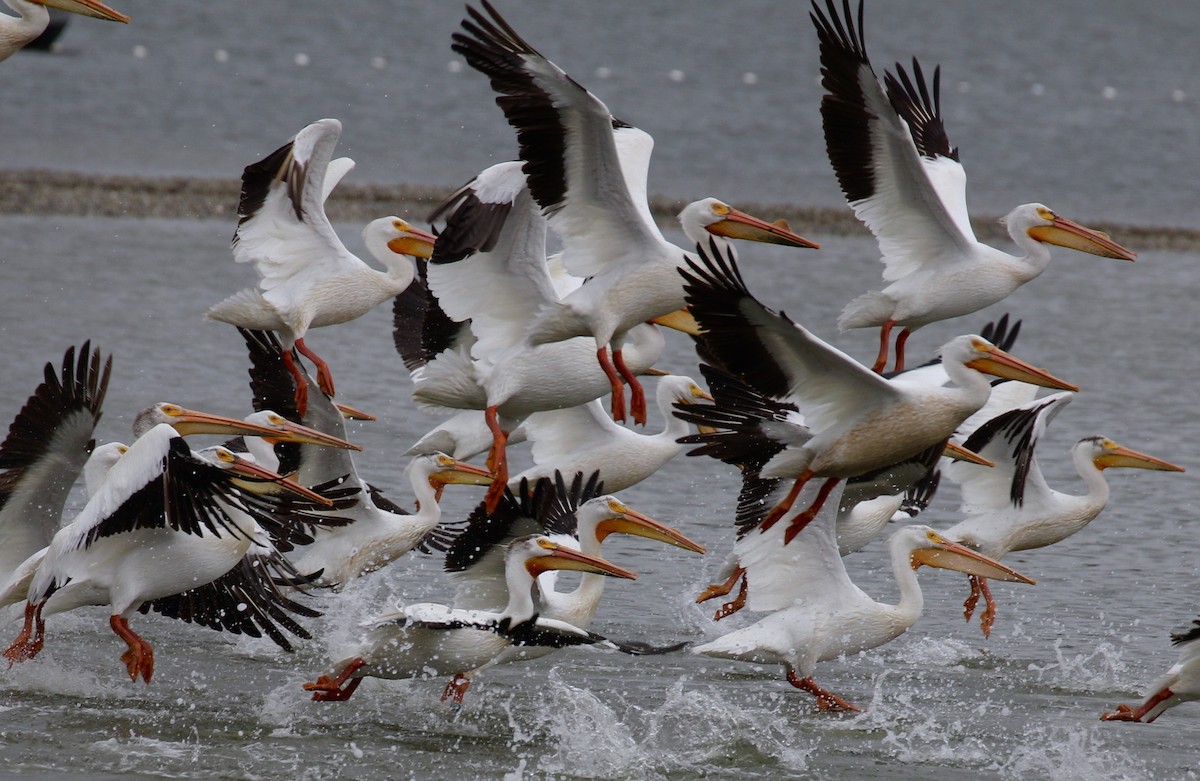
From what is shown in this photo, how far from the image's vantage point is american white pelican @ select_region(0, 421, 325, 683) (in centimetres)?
547

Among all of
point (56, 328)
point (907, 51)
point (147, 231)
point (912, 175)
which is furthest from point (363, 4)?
point (912, 175)

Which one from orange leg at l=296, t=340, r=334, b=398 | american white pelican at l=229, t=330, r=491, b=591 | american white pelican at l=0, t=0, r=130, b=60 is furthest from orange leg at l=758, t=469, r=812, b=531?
Answer: american white pelican at l=0, t=0, r=130, b=60


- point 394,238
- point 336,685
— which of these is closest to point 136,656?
point 336,685

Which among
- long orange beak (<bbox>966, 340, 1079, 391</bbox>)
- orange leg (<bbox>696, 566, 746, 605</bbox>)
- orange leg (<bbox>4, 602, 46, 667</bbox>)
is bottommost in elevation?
orange leg (<bbox>696, 566, 746, 605</bbox>)

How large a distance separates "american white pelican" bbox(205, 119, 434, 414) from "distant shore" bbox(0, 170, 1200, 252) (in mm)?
8278

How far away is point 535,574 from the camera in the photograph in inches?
233

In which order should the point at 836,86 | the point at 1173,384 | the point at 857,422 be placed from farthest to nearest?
the point at 1173,384 → the point at 836,86 → the point at 857,422

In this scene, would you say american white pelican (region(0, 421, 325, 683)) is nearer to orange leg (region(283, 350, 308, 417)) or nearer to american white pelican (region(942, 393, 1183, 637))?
orange leg (region(283, 350, 308, 417))

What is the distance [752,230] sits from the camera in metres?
7.14

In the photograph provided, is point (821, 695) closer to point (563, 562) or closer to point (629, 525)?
point (629, 525)

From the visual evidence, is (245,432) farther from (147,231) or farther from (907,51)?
(907,51)

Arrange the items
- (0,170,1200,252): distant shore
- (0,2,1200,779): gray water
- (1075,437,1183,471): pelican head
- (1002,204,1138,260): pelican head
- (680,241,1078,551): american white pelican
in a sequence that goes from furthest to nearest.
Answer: (0,170,1200,252): distant shore < (1002,204,1138,260): pelican head < (1075,437,1183,471): pelican head < (0,2,1200,779): gray water < (680,241,1078,551): american white pelican

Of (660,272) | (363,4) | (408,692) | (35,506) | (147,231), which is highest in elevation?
(660,272)

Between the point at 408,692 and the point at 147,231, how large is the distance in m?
10.3
